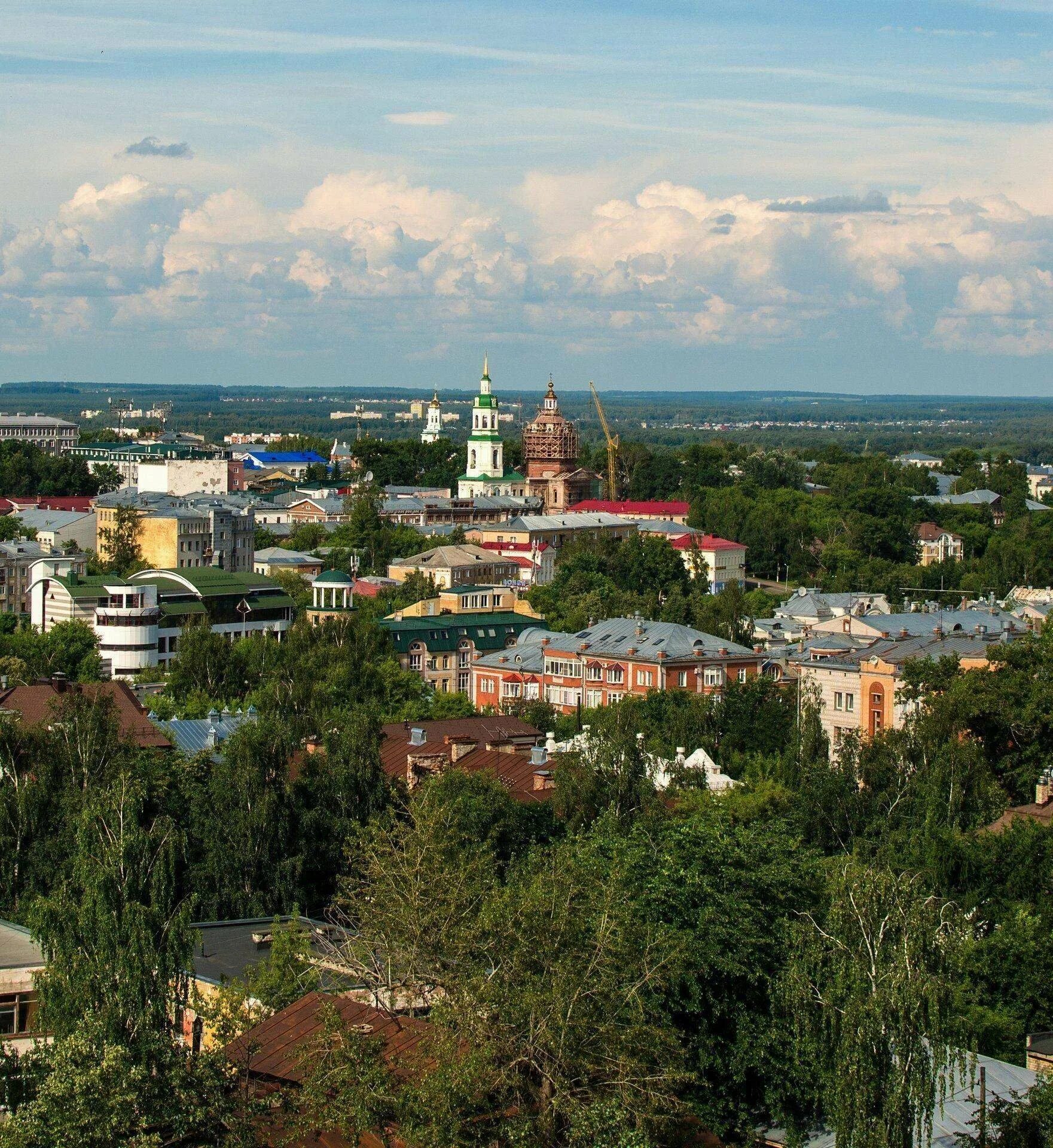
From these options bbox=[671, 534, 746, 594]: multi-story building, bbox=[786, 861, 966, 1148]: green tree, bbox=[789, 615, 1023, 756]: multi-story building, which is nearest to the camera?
bbox=[786, 861, 966, 1148]: green tree

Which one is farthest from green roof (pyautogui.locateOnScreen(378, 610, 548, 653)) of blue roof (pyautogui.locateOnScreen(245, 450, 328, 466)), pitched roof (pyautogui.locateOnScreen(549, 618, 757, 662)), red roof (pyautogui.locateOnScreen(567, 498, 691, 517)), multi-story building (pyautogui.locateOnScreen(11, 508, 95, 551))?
blue roof (pyautogui.locateOnScreen(245, 450, 328, 466))

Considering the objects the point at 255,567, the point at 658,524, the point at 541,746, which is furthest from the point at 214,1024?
the point at 658,524

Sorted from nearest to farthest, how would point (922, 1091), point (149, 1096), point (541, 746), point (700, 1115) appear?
point (149, 1096), point (922, 1091), point (700, 1115), point (541, 746)

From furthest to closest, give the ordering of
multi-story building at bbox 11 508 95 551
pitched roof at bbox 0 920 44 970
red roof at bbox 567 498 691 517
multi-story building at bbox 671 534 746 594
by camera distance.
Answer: red roof at bbox 567 498 691 517, multi-story building at bbox 671 534 746 594, multi-story building at bbox 11 508 95 551, pitched roof at bbox 0 920 44 970

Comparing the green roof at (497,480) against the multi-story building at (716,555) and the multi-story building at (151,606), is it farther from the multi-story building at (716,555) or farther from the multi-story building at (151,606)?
the multi-story building at (151,606)

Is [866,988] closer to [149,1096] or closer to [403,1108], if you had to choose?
[403,1108]

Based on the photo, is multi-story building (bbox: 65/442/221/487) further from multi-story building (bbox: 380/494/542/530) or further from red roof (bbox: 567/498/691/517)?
red roof (bbox: 567/498/691/517)
